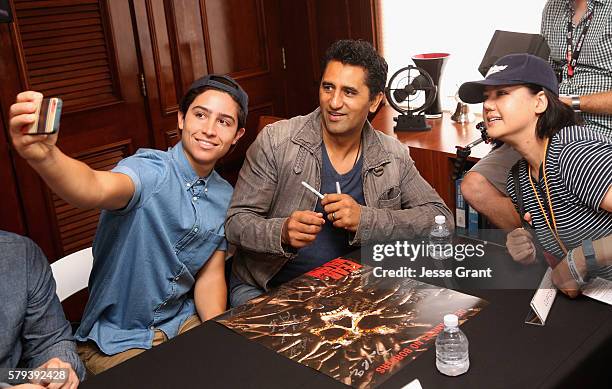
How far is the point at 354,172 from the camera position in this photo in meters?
2.02

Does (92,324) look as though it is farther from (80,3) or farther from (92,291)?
(80,3)

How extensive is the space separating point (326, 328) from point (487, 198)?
3.88 feet

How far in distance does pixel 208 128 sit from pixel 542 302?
973 millimetres

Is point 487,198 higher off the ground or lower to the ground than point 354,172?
lower

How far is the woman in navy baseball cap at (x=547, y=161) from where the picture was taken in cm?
158

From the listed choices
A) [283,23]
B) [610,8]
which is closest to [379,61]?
[610,8]

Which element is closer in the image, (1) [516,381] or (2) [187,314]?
(1) [516,381]

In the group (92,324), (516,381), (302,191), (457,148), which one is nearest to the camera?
(516,381)

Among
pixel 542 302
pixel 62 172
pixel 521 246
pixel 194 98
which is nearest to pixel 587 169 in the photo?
pixel 521 246

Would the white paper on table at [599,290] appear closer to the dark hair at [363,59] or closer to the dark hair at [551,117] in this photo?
the dark hair at [551,117]

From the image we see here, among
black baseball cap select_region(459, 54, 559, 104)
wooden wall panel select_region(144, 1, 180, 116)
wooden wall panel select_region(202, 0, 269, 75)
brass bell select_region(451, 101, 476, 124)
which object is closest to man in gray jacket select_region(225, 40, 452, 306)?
black baseball cap select_region(459, 54, 559, 104)

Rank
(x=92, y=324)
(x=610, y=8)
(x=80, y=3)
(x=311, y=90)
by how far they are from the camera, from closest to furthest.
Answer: (x=92, y=324)
(x=610, y=8)
(x=80, y=3)
(x=311, y=90)

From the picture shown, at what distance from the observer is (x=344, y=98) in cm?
197

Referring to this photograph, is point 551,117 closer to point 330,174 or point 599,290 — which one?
point 599,290
